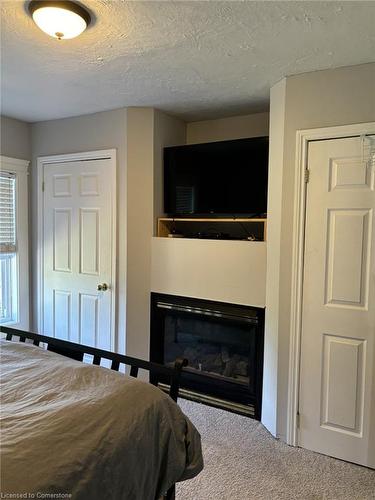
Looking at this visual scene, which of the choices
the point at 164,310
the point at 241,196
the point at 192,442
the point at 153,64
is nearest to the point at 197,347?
the point at 164,310

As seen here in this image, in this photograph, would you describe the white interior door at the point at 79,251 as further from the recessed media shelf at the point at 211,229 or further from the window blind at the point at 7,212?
the recessed media shelf at the point at 211,229

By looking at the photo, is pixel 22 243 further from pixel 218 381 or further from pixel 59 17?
pixel 59 17

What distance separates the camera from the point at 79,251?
3.40 metres

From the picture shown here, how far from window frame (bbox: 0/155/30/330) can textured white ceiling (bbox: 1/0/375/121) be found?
0.77m

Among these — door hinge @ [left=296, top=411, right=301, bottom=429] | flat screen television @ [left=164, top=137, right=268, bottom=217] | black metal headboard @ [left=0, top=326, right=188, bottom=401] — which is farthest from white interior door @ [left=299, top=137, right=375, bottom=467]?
black metal headboard @ [left=0, top=326, right=188, bottom=401]

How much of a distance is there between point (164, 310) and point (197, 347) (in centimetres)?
45

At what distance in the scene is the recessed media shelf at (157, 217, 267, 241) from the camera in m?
3.04

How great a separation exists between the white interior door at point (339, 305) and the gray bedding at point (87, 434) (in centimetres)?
119

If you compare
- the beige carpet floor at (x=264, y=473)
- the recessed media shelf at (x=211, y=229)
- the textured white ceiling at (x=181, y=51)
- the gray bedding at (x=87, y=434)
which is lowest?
the beige carpet floor at (x=264, y=473)

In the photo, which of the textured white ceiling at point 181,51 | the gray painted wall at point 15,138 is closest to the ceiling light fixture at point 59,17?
the textured white ceiling at point 181,51

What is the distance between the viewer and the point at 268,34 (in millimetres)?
1822

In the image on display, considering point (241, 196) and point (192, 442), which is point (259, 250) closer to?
point (241, 196)

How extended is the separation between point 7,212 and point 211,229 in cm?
198

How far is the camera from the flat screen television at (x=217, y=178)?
2.79 metres
